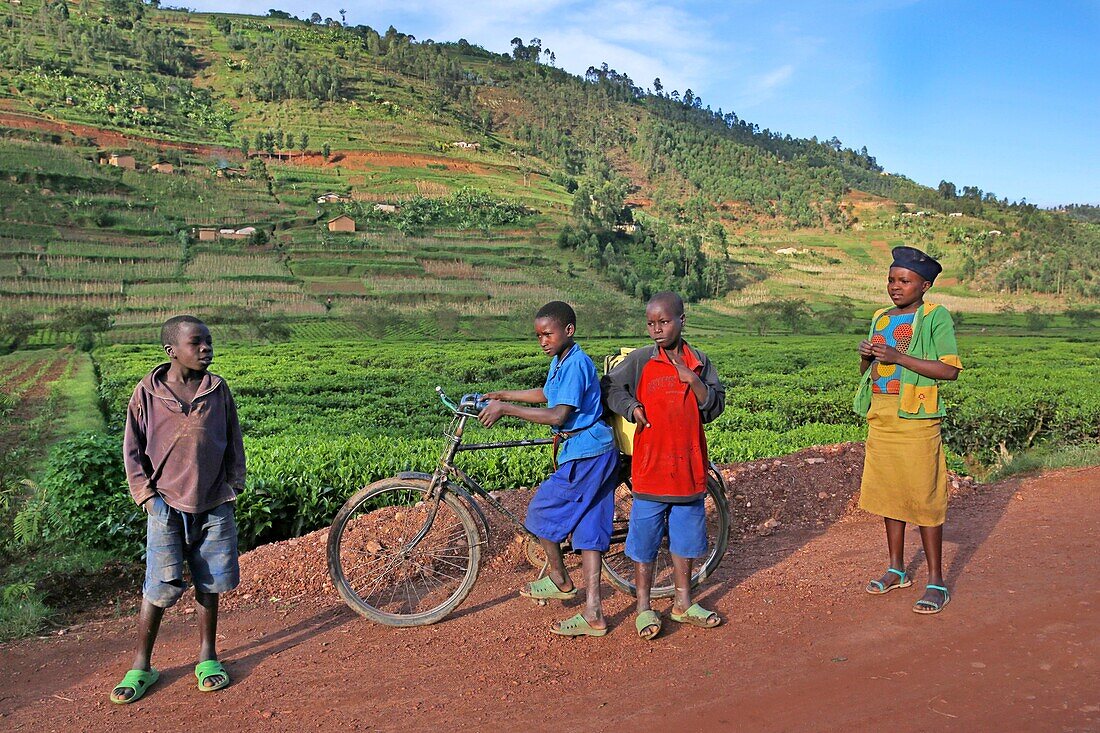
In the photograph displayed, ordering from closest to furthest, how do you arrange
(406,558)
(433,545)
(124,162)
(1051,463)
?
(406,558) → (433,545) → (1051,463) → (124,162)

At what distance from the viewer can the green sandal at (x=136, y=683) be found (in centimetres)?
315

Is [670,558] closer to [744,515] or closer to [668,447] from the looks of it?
[668,447]

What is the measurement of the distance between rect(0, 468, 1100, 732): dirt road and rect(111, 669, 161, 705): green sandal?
44 millimetres

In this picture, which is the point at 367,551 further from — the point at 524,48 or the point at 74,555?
the point at 524,48

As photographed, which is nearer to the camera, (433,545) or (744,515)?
(433,545)

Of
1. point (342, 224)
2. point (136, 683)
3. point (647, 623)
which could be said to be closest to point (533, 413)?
point (647, 623)

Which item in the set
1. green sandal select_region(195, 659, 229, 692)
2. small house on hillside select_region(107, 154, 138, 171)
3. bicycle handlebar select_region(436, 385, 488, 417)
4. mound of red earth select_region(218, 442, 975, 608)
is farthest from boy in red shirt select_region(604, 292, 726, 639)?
small house on hillside select_region(107, 154, 138, 171)

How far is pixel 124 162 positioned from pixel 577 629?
76.3m

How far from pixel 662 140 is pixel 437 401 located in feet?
372

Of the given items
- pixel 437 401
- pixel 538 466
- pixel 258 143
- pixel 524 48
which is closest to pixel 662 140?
pixel 524 48

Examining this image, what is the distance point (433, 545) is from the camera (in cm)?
432

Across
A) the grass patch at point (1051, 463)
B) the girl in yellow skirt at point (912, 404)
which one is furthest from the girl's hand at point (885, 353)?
the grass patch at point (1051, 463)

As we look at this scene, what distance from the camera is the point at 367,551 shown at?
4.46m

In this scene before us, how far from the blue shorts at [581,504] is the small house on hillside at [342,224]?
199 feet
